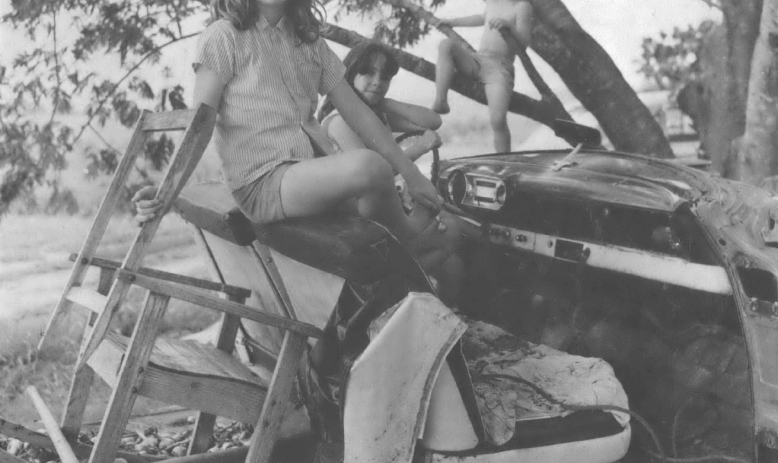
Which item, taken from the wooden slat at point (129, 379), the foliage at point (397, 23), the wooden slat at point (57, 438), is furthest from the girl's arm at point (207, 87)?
the foliage at point (397, 23)

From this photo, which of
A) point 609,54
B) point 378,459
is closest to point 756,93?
point 609,54

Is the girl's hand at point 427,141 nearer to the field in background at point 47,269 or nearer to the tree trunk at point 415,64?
the field in background at point 47,269

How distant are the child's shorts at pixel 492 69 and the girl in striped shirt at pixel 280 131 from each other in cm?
169

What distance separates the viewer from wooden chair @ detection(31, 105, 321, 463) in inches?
77.8

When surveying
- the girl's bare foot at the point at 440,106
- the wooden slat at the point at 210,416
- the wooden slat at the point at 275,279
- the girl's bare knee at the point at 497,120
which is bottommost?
the wooden slat at the point at 210,416

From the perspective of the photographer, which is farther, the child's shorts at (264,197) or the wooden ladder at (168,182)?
the child's shorts at (264,197)

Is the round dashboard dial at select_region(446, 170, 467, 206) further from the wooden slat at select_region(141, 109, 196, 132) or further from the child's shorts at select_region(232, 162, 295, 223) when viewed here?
the wooden slat at select_region(141, 109, 196, 132)

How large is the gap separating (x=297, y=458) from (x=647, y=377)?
1279 mm

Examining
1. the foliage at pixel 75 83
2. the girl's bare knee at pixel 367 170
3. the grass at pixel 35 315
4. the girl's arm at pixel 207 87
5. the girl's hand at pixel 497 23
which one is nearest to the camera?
the girl's bare knee at pixel 367 170

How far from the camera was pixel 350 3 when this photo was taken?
436 cm

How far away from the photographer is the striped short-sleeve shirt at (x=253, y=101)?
7.27 ft

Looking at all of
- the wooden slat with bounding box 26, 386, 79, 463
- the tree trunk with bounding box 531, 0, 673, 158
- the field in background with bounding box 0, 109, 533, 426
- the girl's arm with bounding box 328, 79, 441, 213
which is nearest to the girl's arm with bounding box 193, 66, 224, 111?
the girl's arm with bounding box 328, 79, 441, 213

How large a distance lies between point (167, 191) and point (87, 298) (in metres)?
0.50

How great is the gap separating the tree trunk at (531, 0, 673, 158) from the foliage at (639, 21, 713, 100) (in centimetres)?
21
